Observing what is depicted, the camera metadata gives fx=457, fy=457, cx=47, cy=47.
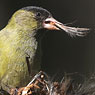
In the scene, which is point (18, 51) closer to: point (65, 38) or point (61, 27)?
point (61, 27)

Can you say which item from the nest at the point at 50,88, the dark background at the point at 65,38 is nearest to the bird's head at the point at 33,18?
the nest at the point at 50,88

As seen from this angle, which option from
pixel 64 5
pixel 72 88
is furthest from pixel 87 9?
pixel 72 88

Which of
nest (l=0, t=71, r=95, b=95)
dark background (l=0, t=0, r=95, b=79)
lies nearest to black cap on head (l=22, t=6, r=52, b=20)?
nest (l=0, t=71, r=95, b=95)

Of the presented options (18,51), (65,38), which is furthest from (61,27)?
(65,38)

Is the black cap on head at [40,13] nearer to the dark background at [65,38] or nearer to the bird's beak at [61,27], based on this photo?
the bird's beak at [61,27]

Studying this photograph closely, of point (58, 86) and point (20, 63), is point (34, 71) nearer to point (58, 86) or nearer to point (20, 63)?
point (20, 63)

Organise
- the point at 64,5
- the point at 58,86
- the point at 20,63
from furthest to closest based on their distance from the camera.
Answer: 1. the point at 64,5
2. the point at 20,63
3. the point at 58,86

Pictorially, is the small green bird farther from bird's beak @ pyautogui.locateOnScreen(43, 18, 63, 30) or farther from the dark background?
the dark background
